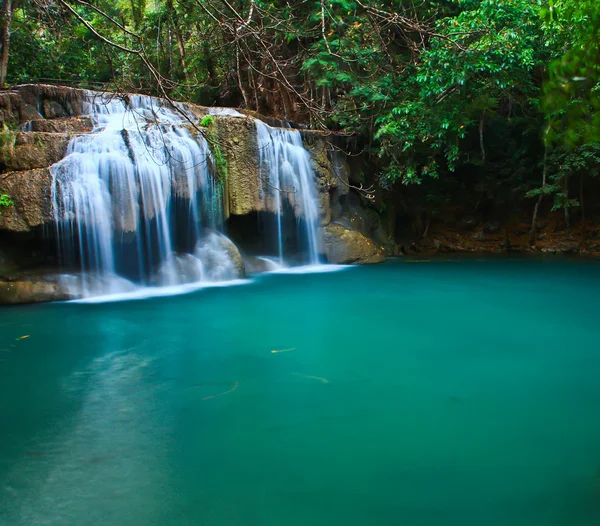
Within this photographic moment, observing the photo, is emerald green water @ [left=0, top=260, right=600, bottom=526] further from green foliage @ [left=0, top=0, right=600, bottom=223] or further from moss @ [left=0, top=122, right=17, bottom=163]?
green foliage @ [left=0, top=0, right=600, bottom=223]

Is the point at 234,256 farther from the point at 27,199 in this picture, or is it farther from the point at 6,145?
the point at 6,145

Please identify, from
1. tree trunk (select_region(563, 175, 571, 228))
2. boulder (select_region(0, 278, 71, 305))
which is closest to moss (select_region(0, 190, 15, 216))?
boulder (select_region(0, 278, 71, 305))

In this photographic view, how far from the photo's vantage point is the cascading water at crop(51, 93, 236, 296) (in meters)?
9.32

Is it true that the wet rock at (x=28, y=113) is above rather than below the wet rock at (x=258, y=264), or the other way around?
above

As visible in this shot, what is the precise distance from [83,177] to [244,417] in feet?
22.2

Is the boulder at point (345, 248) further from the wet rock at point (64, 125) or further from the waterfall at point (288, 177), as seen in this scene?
the wet rock at point (64, 125)

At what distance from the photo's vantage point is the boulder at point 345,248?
13648mm

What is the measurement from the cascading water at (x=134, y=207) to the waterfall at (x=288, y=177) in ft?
5.00

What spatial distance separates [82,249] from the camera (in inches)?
371

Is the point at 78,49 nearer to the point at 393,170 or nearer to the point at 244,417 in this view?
the point at 393,170

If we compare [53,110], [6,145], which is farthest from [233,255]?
[53,110]

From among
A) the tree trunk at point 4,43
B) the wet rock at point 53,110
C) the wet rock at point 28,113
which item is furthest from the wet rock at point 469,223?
the tree trunk at point 4,43

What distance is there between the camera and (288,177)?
13203mm

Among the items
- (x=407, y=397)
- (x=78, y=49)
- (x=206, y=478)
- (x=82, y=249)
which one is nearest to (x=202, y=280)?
(x=82, y=249)
